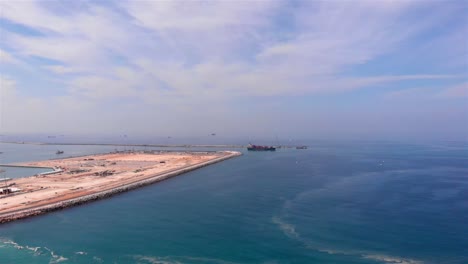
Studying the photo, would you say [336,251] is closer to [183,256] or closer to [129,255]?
[183,256]

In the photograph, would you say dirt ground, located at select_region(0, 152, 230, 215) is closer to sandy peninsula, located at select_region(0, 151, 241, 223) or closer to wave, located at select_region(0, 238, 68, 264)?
sandy peninsula, located at select_region(0, 151, 241, 223)

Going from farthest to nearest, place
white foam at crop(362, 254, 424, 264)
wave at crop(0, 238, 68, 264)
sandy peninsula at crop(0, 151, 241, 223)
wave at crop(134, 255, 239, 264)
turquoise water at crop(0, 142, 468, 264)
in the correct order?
sandy peninsula at crop(0, 151, 241, 223) → turquoise water at crop(0, 142, 468, 264) → wave at crop(0, 238, 68, 264) → wave at crop(134, 255, 239, 264) → white foam at crop(362, 254, 424, 264)

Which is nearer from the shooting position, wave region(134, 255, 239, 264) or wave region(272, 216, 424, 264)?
wave region(272, 216, 424, 264)

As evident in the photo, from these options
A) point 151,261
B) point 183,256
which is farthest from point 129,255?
point 183,256

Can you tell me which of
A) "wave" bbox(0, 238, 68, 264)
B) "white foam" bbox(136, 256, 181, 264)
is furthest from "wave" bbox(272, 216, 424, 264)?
"wave" bbox(0, 238, 68, 264)

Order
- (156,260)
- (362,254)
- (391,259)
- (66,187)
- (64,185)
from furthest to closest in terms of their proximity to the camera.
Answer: (64,185) < (66,187) < (362,254) < (156,260) < (391,259)

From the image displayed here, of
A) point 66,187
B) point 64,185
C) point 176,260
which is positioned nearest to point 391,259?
point 176,260

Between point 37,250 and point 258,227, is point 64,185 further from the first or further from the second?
point 258,227

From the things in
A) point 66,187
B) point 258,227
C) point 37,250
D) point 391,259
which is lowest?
point 37,250

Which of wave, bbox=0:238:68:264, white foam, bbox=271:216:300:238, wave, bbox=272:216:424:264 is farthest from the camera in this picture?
white foam, bbox=271:216:300:238
